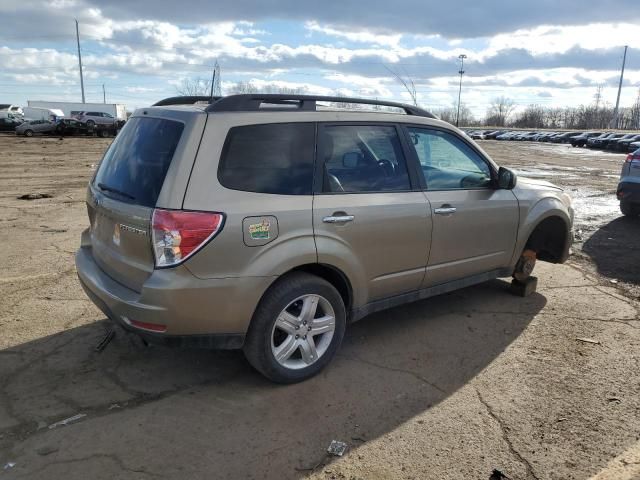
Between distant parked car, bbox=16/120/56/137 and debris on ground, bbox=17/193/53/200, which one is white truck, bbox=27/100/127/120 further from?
debris on ground, bbox=17/193/53/200

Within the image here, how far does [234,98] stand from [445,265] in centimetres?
219

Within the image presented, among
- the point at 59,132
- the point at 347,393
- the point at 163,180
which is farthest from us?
the point at 59,132

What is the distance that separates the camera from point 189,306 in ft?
10.1

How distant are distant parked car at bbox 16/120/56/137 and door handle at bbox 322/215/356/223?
37843 mm

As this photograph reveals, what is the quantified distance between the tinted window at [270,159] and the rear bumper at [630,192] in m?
7.30

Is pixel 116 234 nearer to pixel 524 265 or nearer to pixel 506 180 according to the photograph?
pixel 506 180

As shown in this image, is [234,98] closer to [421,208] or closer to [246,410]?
[421,208]

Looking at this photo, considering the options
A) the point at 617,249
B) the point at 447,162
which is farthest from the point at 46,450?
the point at 617,249

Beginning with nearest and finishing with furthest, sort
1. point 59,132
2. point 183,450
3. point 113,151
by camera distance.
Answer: point 183,450, point 113,151, point 59,132

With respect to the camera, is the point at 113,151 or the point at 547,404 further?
the point at 113,151

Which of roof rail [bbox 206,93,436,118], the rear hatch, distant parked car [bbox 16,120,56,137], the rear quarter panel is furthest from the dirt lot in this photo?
distant parked car [bbox 16,120,56,137]

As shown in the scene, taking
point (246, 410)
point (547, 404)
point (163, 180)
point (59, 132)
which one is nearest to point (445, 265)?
point (547, 404)

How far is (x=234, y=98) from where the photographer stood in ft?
11.1

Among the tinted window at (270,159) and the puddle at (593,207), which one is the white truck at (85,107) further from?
the tinted window at (270,159)
